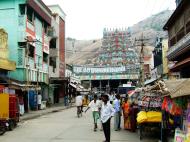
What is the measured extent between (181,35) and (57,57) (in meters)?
32.6

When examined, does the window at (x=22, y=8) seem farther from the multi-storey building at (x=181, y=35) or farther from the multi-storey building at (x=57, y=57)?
the multi-storey building at (x=181, y=35)

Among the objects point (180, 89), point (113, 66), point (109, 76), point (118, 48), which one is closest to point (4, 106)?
point (180, 89)

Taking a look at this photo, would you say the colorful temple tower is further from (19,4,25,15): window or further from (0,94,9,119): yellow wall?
(0,94,9,119): yellow wall

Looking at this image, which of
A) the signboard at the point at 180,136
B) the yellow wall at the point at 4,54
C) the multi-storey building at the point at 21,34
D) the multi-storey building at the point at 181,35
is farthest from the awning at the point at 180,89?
the multi-storey building at the point at 21,34

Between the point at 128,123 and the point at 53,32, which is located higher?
the point at 53,32

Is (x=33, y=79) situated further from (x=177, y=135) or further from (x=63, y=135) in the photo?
(x=177, y=135)

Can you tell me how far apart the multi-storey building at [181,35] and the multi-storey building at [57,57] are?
26.0 metres

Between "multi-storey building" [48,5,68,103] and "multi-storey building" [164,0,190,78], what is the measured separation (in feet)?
85.4

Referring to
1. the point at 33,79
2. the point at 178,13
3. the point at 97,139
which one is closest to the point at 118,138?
the point at 97,139

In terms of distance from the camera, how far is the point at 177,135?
962 cm

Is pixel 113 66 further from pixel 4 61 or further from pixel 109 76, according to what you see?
pixel 4 61

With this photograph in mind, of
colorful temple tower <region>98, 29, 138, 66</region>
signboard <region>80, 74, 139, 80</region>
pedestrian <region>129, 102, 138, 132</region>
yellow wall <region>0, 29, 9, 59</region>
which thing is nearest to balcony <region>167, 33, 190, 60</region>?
pedestrian <region>129, 102, 138, 132</region>

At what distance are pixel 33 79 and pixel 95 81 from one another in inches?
2201

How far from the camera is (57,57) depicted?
5238 centimetres
